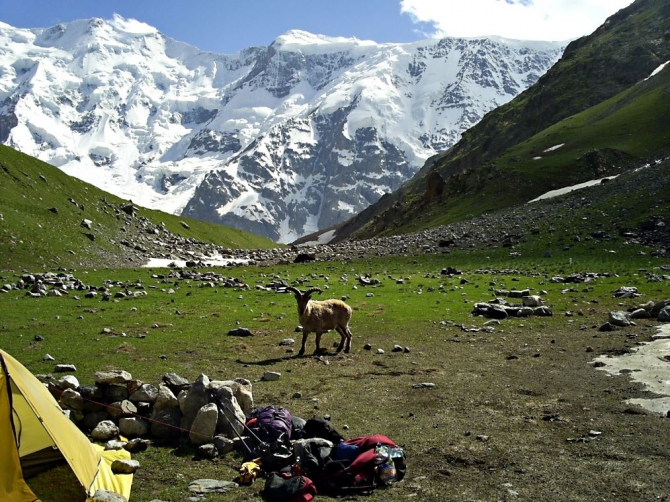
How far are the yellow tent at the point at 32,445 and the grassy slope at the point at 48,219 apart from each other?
122 feet

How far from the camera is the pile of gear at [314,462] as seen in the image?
33.9 feet

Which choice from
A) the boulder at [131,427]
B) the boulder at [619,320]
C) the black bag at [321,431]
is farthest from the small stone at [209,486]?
the boulder at [619,320]

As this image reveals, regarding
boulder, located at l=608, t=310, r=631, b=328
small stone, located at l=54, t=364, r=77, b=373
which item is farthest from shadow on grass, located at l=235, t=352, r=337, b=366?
boulder, located at l=608, t=310, r=631, b=328

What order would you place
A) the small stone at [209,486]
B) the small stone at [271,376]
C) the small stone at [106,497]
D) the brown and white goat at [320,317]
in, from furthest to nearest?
1. the brown and white goat at [320,317]
2. the small stone at [271,376]
3. the small stone at [209,486]
4. the small stone at [106,497]

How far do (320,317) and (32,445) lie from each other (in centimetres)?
1284

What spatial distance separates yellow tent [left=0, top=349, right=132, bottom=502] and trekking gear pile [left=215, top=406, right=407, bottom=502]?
8.82 feet

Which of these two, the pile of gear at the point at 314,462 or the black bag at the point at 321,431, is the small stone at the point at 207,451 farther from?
the black bag at the point at 321,431

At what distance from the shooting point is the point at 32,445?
9.92 m

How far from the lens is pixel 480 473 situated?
35.7 ft

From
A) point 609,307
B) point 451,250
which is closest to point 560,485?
point 609,307

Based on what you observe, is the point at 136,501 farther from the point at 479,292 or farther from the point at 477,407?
the point at 479,292

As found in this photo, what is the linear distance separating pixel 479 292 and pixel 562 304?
580 cm

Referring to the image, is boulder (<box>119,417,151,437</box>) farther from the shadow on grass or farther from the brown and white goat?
the brown and white goat

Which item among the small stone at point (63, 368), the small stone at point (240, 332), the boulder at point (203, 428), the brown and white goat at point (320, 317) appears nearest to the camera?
the boulder at point (203, 428)
